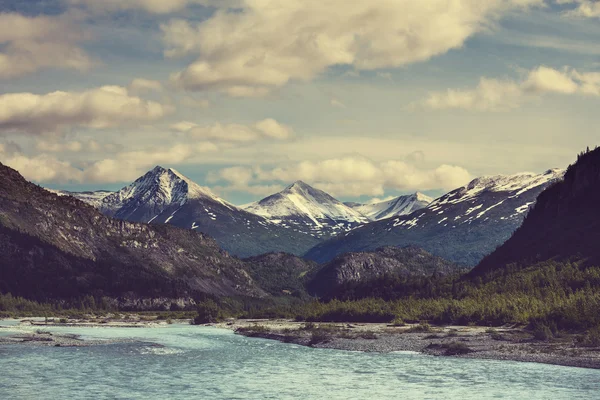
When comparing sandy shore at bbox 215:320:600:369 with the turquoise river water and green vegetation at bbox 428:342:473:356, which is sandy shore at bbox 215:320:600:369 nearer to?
green vegetation at bbox 428:342:473:356

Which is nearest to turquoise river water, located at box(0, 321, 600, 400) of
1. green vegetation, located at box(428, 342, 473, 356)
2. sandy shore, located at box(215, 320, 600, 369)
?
green vegetation, located at box(428, 342, 473, 356)

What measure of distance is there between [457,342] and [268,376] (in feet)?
162

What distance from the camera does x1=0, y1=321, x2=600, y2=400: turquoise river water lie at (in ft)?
287

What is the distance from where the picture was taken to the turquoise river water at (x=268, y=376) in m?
87.5

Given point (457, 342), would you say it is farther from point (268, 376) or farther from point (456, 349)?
point (268, 376)

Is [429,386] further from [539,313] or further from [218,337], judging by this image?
[218,337]

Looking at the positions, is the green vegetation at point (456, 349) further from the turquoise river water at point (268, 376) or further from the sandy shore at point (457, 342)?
the turquoise river water at point (268, 376)

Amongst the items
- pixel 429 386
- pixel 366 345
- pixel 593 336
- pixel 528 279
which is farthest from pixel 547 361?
pixel 528 279

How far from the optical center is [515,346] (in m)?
134

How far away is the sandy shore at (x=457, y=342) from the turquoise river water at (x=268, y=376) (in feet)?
19.0

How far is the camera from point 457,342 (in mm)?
140875

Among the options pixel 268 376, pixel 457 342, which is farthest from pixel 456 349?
pixel 268 376

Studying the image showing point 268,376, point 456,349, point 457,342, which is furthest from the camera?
point 457,342

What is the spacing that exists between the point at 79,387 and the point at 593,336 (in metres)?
83.3
